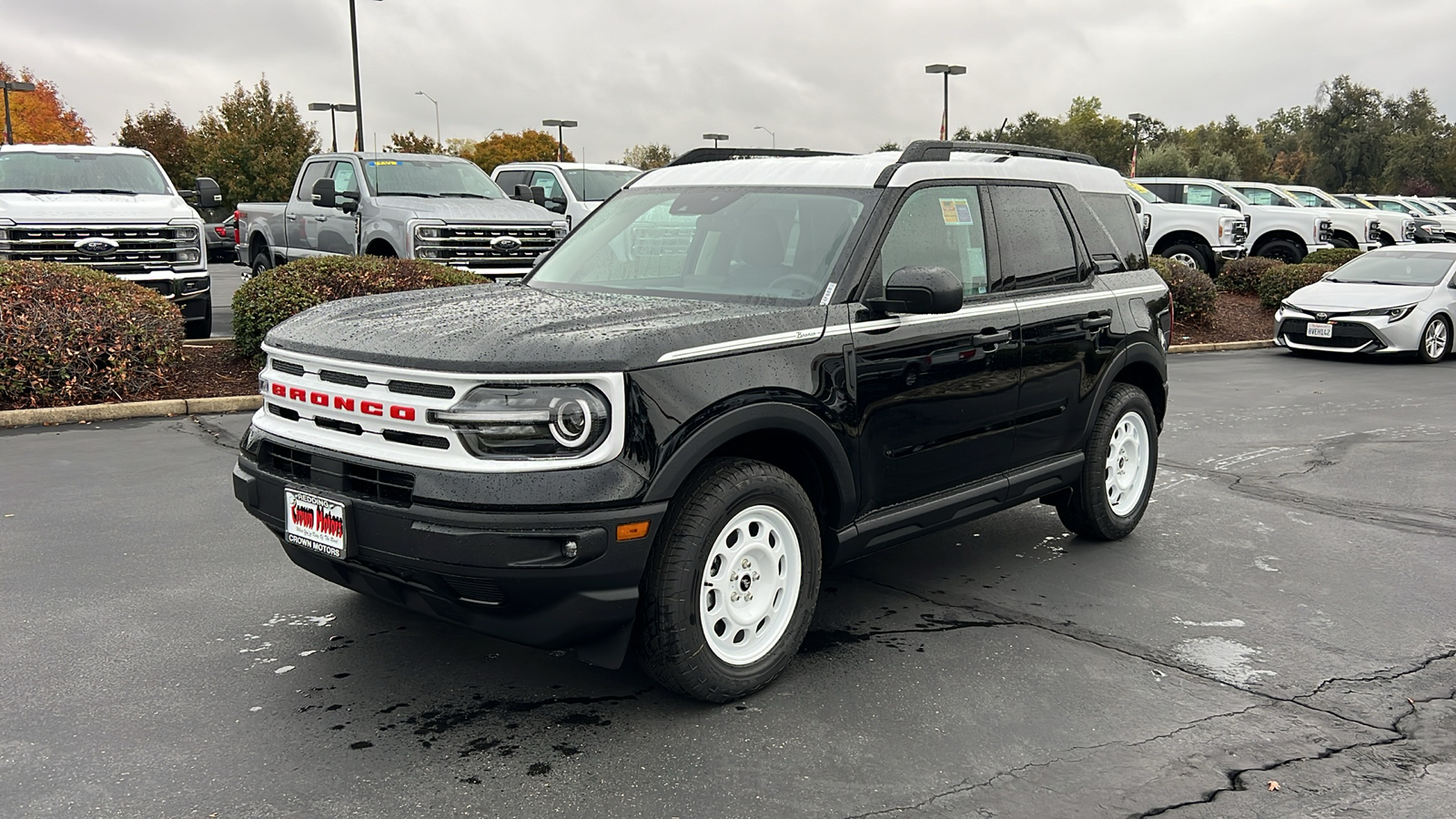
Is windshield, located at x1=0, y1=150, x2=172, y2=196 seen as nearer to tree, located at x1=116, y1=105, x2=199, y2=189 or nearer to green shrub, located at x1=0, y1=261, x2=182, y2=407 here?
green shrub, located at x1=0, y1=261, x2=182, y2=407

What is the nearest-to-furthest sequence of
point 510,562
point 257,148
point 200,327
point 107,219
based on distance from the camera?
1. point 510,562
2. point 107,219
3. point 200,327
4. point 257,148

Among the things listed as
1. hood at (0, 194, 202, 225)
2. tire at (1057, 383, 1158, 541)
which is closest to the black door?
tire at (1057, 383, 1158, 541)

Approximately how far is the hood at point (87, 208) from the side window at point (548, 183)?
6255 millimetres

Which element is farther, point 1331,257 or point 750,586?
point 1331,257

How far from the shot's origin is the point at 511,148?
8138 centimetres

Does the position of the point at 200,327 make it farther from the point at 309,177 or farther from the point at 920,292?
the point at 920,292

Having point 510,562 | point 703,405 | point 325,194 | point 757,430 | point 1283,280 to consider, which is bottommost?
point 510,562

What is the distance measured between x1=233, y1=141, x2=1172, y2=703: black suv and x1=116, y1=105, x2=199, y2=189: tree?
60207mm

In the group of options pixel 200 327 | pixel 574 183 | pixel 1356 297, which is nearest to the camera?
pixel 200 327

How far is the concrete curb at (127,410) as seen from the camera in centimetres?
898

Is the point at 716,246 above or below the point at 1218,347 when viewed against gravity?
above

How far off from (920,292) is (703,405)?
3.33 feet

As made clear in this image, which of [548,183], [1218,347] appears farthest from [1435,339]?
[548,183]

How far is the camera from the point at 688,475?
3.73 m
